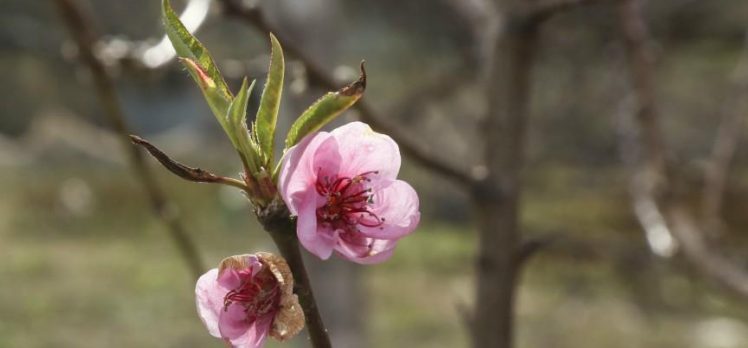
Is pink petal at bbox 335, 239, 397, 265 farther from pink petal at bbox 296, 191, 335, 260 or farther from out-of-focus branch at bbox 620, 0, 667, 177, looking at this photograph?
out-of-focus branch at bbox 620, 0, 667, 177

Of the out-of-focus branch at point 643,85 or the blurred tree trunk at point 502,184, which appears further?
the out-of-focus branch at point 643,85

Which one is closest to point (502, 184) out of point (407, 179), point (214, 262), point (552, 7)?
point (552, 7)

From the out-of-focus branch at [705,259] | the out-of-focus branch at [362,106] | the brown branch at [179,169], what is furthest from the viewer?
the out-of-focus branch at [705,259]

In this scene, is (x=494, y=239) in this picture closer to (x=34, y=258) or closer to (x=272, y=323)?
(x=272, y=323)

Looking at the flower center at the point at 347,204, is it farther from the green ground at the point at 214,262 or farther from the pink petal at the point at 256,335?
the green ground at the point at 214,262

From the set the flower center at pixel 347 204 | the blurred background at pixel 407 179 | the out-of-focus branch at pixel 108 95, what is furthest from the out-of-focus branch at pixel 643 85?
the blurred background at pixel 407 179

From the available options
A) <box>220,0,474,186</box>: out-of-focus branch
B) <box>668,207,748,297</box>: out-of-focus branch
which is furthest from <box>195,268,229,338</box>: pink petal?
<box>668,207,748,297</box>: out-of-focus branch
